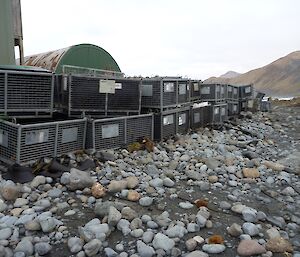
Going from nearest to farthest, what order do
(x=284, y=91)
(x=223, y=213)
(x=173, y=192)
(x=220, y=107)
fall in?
(x=223, y=213) → (x=173, y=192) → (x=220, y=107) → (x=284, y=91)

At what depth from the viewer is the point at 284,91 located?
1423 inches

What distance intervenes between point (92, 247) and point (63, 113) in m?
3.49

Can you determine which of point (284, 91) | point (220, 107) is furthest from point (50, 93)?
point (284, 91)

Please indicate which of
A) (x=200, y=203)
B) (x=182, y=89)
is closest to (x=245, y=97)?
(x=182, y=89)

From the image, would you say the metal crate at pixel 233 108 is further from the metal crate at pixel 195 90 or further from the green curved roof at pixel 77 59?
the green curved roof at pixel 77 59

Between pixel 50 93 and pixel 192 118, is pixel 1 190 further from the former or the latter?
pixel 192 118

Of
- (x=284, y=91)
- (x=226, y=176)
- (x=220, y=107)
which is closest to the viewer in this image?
(x=226, y=176)

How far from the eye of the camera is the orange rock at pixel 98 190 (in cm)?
368

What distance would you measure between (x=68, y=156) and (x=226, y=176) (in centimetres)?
236

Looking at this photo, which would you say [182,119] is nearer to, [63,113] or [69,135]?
Result: [63,113]

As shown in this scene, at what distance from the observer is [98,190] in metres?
3.72

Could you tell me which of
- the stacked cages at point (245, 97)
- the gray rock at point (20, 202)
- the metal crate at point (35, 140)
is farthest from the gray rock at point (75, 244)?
the stacked cages at point (245, 97)

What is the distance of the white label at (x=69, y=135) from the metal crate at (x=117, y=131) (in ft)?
0.82

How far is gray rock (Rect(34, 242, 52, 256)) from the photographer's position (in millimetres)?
2680
